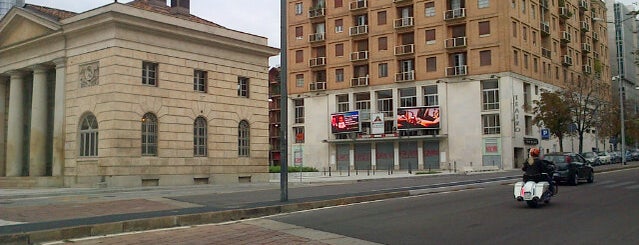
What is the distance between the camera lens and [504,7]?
184 ft

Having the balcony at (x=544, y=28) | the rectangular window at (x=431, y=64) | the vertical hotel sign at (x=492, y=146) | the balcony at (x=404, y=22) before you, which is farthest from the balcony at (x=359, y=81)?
the balcony at (x=544, y=28)

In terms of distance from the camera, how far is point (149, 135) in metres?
28.0

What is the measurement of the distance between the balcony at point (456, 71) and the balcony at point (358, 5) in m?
12.9

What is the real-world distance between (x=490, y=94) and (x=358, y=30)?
16964 millimetres

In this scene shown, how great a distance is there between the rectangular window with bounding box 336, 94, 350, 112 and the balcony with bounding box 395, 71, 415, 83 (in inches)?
305

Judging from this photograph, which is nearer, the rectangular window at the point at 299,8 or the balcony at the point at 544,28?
the balcony at the point at 544,28

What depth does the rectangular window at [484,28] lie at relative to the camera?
57338 mm

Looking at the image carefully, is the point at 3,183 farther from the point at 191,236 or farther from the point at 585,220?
the point at 585,220

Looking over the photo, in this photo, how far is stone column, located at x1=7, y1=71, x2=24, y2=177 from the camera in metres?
32.1

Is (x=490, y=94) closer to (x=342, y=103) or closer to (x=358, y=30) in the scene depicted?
(x=358, y=30)

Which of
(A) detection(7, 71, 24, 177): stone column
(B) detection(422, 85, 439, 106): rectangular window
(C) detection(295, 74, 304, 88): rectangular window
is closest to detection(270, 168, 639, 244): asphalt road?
(A) detection(7, 71, 24, 177): stone column

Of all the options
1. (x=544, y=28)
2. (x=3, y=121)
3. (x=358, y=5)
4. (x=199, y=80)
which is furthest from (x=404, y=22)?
(x=3, y=121)

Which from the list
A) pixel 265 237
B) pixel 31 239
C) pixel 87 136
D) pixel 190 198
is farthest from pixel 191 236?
pixel 87 136

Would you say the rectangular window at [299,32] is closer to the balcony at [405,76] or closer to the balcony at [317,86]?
the balcony at [317,86]
